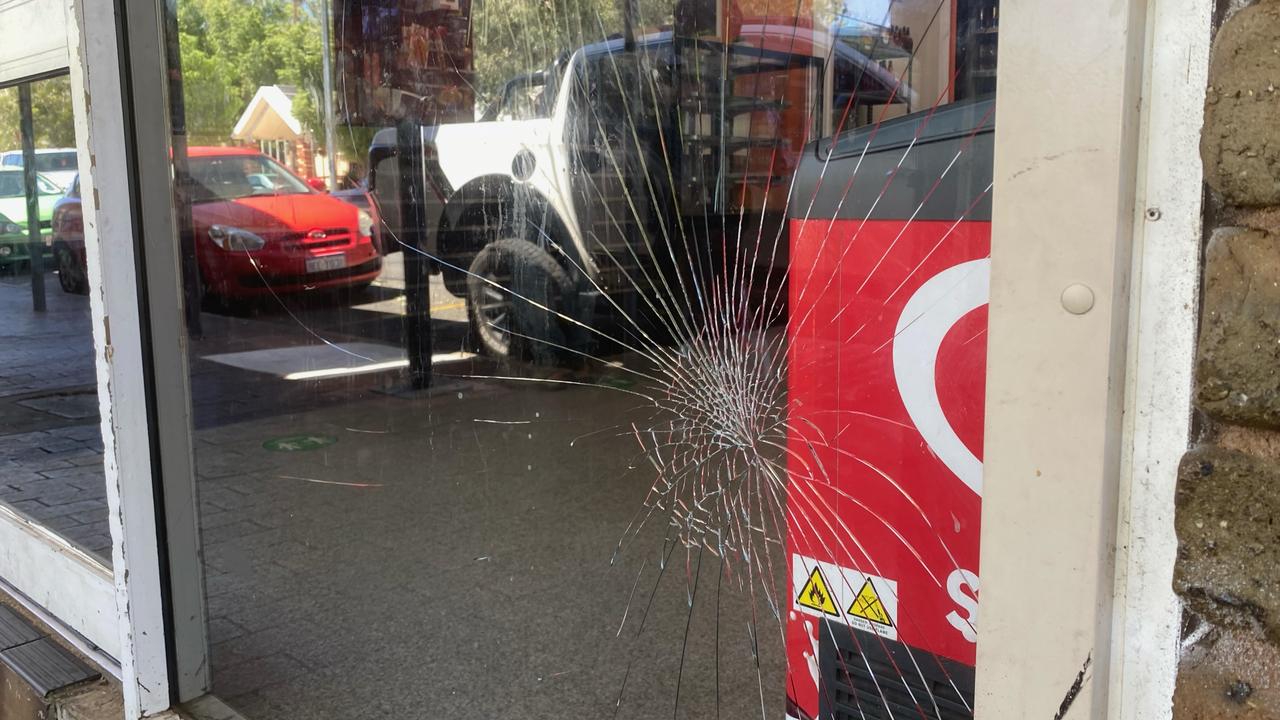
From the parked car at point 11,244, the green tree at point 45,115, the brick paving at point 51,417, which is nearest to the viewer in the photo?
the green tree at point 45,115

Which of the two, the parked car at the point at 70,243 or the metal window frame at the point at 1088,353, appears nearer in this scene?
the metal window frame at the point at 1088,353

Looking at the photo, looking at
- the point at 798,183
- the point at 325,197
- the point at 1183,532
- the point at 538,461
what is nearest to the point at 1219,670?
the point at 1183,532

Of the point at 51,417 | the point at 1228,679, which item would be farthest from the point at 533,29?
the point at 51,417

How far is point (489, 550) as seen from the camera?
240cm

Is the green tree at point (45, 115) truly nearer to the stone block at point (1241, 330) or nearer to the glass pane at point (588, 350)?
the glass pane at point (588, 350)

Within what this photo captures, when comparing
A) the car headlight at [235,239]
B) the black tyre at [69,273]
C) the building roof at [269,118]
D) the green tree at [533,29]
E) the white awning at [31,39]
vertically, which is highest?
the white awning at [31,39]

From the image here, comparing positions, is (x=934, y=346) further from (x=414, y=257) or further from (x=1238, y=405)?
(x=414, y=257)

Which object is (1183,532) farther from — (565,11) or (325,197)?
(325,197)

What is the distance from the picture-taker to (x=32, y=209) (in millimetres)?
3582

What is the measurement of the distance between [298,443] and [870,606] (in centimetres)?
173

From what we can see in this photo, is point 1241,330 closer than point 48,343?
Yes

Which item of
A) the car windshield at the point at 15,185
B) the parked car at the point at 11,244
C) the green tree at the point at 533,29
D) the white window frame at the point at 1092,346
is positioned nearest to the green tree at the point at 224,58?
the green tree at the point at 533,29

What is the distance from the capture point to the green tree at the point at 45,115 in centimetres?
308

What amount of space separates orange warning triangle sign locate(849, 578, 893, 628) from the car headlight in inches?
73.3
